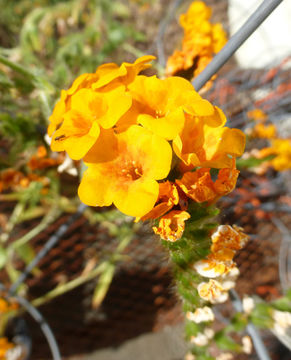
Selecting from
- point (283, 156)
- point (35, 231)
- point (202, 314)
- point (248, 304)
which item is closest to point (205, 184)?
point (202, 314)

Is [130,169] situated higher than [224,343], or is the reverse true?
[130,169]

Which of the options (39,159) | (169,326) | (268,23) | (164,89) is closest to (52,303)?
(169,326)

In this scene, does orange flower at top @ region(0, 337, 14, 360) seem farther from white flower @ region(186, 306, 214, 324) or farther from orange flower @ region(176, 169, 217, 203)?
orange flower @ region(176, 169, 217, 203)

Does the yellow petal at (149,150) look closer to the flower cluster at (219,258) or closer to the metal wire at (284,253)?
the flower cluster at (219,258)

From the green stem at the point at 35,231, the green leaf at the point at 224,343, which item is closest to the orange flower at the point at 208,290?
the green leaf at the point at 224,343

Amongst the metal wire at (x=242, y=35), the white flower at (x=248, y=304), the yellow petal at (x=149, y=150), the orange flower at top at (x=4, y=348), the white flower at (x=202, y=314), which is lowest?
the orange flower at top at (x=4, y=348)

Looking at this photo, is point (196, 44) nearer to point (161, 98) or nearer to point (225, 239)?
point (161, 98)
